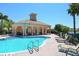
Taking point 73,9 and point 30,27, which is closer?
point 73,9

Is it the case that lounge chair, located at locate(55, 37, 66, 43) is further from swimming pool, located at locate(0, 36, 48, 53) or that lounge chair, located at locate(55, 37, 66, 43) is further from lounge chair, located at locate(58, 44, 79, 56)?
swimming pool, located at locate(0, 36, 48, 53)

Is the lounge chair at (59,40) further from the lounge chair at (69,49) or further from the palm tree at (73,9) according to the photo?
the palm tree at (73,9)

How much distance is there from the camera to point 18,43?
6.36 meters

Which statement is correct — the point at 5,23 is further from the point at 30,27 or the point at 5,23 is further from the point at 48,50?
the point at 48,50

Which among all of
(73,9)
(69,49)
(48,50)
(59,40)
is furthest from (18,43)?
(73,9)

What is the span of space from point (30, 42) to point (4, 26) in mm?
899

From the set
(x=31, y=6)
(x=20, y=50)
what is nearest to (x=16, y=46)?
(x=20, y=50)

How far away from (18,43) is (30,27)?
601mm

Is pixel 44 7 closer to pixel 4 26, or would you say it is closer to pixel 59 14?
pixel 59 14

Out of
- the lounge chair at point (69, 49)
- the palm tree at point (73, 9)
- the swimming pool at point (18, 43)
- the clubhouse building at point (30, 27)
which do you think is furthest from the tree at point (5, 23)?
the palm tree at point (73, 9)

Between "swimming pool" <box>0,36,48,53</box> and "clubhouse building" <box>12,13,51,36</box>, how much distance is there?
0.21 m

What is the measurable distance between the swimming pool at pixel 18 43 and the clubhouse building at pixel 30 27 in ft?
0.68

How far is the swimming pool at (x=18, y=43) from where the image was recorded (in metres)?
6.27

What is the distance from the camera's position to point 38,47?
20.9 ft
